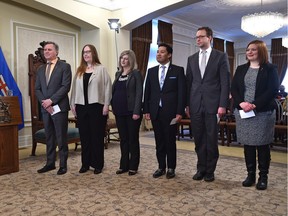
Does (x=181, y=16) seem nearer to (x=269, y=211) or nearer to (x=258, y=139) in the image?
(x=258, y=139)

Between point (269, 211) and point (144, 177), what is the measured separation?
1.30 m

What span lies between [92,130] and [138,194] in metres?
0.94

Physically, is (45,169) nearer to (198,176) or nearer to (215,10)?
(198,176)

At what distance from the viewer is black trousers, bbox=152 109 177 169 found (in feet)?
9.97

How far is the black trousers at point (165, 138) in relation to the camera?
3.04 metres

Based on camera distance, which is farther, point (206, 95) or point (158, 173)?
point (158, 173)

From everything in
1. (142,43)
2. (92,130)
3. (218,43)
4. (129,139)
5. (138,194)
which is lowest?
(138,194)

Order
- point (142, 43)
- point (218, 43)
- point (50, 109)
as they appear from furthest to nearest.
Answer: point (218, 43) < point (142, 43) < point (50, 109)

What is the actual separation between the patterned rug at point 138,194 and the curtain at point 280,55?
720 centimetres

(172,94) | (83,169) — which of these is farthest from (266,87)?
(83,169)

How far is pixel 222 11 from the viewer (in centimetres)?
727

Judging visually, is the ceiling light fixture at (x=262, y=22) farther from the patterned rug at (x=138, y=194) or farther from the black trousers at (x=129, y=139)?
the black trousers at (x=129, y=139)

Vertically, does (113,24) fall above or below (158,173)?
above

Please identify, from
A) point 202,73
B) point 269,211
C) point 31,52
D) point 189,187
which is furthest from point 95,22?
point 269,211
